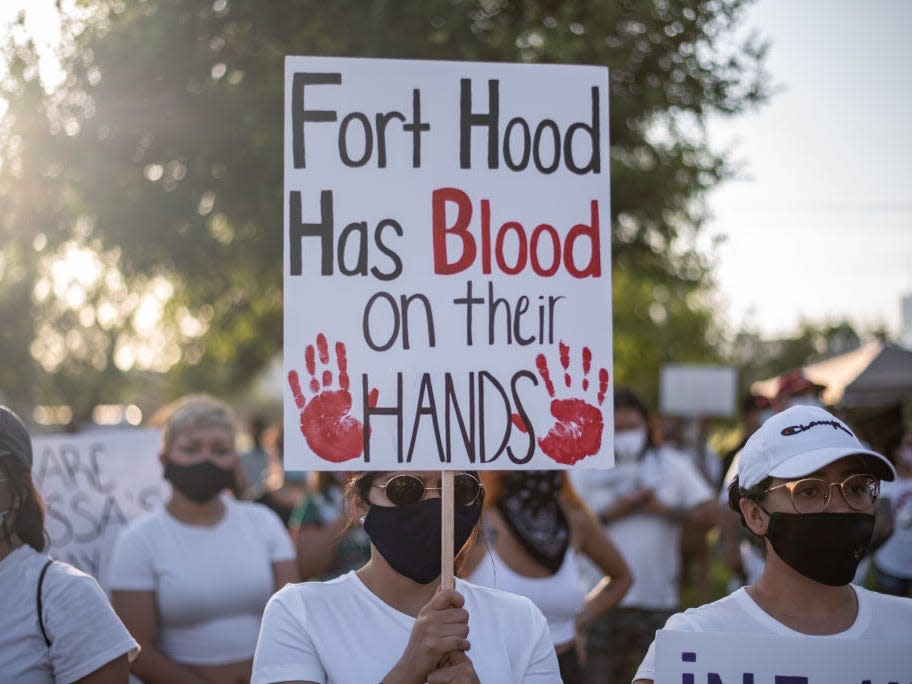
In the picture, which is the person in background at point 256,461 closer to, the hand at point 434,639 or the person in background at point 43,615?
the person in background at point 43,615

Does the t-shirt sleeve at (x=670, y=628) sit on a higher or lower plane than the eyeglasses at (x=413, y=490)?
lower

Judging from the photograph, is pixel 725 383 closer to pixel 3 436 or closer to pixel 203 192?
pixel 203 192

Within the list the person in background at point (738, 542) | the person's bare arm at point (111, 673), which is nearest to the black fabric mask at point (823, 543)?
the person's bare arm at point (111, 673)

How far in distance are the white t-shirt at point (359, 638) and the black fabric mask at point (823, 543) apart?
2.15 feet

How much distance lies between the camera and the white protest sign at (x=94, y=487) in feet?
17.9

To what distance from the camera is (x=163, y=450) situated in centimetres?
465

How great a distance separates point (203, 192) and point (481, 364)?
8403mm

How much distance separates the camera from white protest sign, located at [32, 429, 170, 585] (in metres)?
5.46

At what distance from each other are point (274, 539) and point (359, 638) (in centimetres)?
191

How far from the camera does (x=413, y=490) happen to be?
112 inches

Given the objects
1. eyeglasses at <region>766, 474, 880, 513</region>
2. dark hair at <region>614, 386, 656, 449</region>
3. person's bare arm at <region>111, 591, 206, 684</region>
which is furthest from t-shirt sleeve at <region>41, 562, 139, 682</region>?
dark hair at <region>614, 386, 656, 449</region>

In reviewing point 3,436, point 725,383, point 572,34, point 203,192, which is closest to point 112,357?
point 725,383

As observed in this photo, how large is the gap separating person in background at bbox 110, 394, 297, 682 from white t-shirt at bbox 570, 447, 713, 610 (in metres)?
2.40

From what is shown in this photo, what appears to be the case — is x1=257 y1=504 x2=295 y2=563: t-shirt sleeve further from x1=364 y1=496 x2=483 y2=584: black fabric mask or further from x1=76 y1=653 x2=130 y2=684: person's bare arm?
x1=364 y1=496 x2=483 y2=584: black fabric mask
